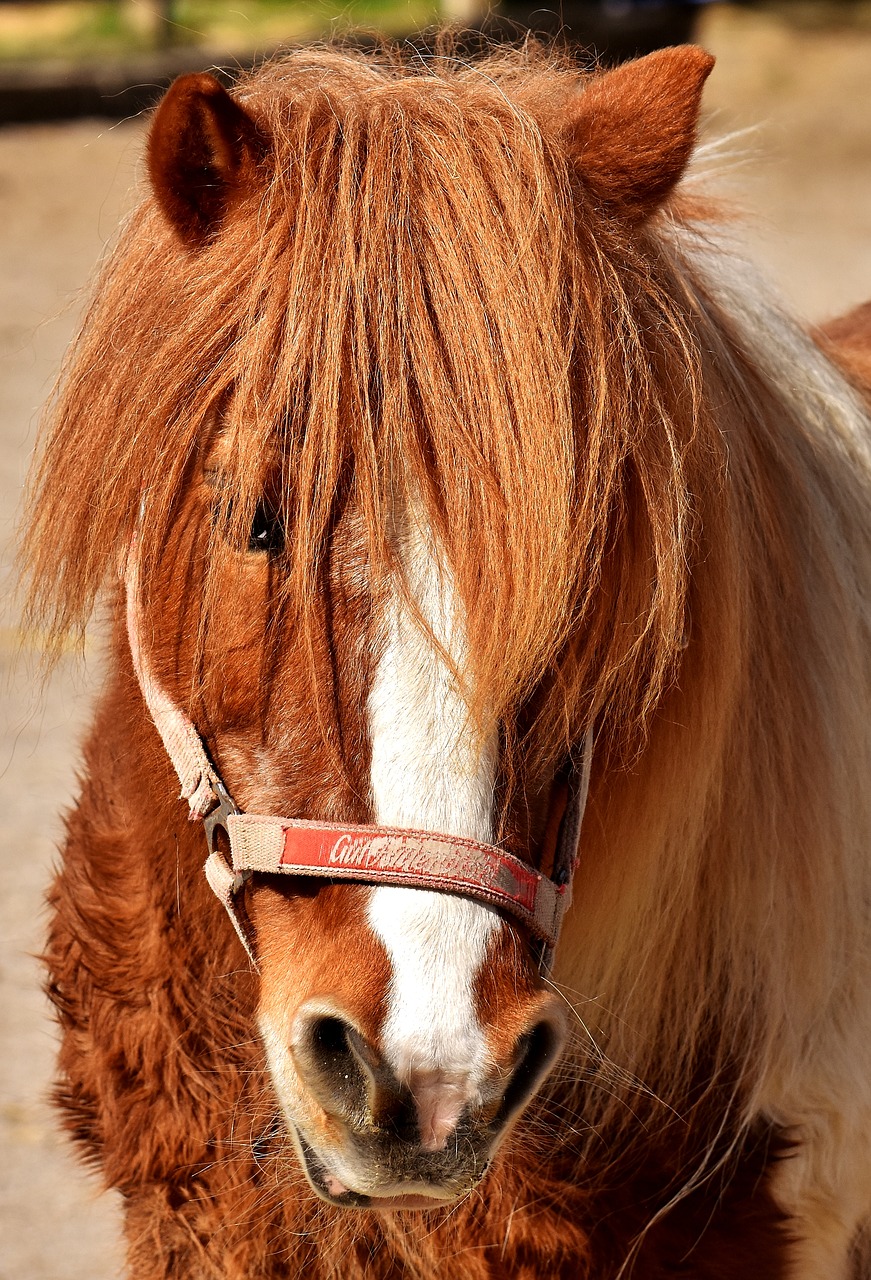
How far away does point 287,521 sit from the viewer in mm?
1259

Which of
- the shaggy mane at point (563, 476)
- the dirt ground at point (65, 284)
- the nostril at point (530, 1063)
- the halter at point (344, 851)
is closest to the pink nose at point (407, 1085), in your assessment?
the nostril at point (530, 1063)

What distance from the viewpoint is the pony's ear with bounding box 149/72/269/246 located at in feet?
4.13

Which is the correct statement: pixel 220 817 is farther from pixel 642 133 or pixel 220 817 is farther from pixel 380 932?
pixel 642 133

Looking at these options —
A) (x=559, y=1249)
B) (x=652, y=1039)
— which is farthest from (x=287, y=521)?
(x=559, y=1249)

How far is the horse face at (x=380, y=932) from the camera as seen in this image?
1.14m

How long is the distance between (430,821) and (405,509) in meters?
0.29

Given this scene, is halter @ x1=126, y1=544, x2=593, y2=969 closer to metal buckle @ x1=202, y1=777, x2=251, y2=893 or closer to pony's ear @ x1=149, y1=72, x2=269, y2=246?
metal buckle @ x1=202, y1=777, x2=251, y2=893

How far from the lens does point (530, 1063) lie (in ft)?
4.05

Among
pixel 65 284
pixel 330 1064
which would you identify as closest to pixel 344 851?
pixel 330 1064

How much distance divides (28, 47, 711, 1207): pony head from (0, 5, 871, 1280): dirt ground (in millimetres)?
450

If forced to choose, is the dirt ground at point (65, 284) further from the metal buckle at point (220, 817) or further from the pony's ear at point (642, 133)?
the pony's ear at point (642, 133)

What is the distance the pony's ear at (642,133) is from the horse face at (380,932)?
0.46 meters

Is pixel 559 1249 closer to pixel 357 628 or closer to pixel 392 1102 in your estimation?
pixel 392 1102

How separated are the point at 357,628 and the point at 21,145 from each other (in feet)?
29.6
